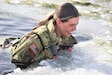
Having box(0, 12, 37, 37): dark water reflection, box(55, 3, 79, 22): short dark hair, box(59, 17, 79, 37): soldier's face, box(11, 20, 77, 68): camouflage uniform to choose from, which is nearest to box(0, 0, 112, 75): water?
box(0, 12, 37, 37): dark water reflection

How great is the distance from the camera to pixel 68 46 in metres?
4.84

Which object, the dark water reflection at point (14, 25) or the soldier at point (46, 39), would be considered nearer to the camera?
the soldier at point (46, 39)

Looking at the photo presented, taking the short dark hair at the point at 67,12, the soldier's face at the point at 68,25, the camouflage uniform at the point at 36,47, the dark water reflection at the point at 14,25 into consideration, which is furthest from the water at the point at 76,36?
the short dark hair at the point at 67,12

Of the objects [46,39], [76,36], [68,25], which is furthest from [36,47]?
[76,36]

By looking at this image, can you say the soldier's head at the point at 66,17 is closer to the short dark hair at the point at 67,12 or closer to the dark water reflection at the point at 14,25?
the short dark hair at the point at 67,12

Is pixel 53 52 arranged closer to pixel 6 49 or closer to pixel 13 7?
pixel 6 49

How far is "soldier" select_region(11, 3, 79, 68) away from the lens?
4.10m

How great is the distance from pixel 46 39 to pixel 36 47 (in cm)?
16

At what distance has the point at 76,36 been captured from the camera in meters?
5.86

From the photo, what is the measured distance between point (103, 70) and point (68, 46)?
2.52 ft

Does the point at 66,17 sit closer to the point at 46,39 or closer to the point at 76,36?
the point at 46,39

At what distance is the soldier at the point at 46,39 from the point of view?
410 cm

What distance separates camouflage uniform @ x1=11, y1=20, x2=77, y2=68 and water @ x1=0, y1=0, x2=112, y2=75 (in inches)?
4.4

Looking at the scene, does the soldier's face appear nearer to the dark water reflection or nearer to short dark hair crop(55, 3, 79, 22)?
short dark hair crop(55, 3, 79, 22)
